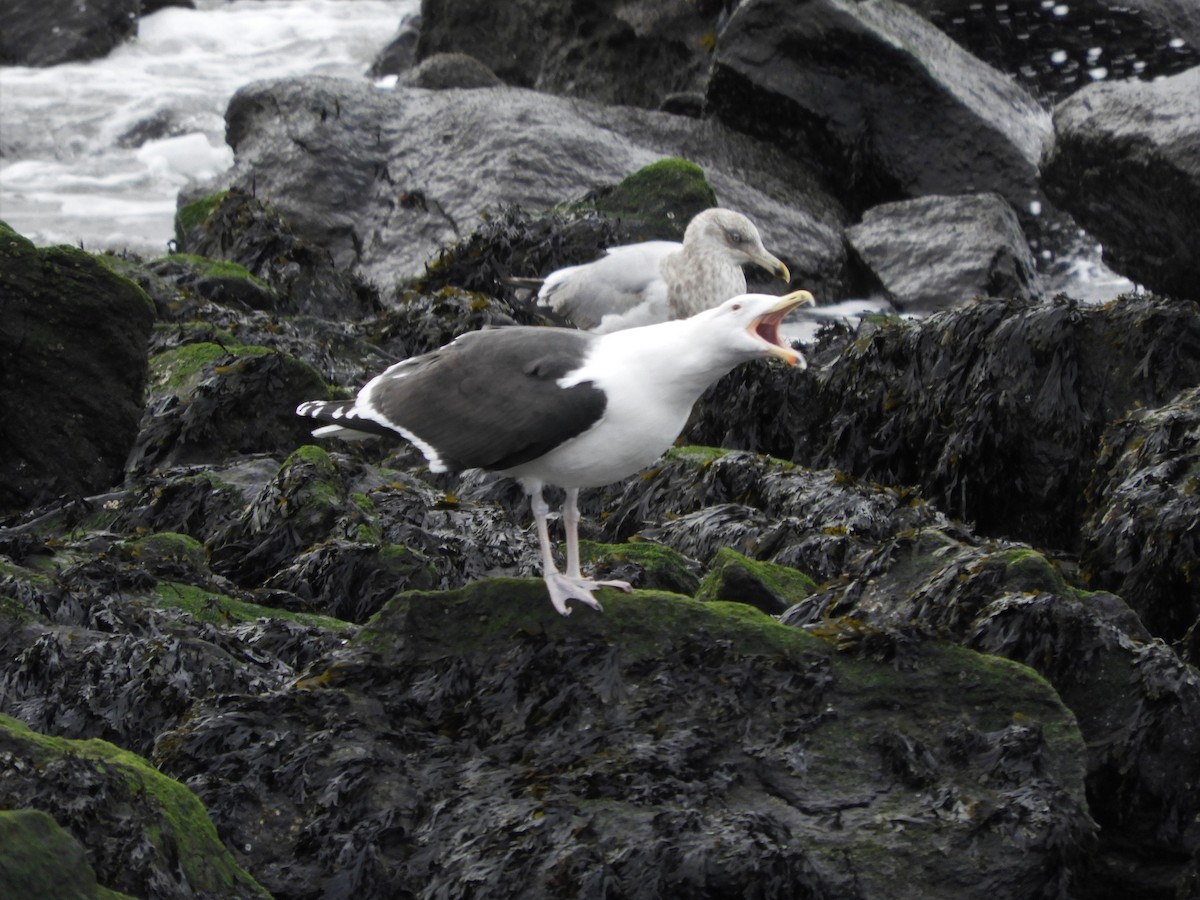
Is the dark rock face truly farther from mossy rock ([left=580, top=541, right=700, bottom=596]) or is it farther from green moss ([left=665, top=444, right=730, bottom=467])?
mossy rock ([left=580, top=541, right=700, bottom=596])

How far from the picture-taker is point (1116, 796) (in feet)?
15.3

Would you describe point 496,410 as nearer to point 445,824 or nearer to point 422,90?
point 445,824

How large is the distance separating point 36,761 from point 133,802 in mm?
240

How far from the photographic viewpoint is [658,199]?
36.3ft

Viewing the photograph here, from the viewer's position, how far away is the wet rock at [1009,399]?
741 cm

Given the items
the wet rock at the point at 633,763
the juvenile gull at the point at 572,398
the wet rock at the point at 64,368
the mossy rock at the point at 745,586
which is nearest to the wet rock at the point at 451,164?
the wet rock at the point at 64,368

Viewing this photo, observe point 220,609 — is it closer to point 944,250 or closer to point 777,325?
point 777,325

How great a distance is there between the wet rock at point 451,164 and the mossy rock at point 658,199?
590mm

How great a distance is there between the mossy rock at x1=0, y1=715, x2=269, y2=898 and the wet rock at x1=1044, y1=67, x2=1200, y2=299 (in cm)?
772

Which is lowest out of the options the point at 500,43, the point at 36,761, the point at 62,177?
the point at 62,177

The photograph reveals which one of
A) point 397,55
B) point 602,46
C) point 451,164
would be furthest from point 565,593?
point 397,55

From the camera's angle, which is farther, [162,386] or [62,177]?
[62,177]

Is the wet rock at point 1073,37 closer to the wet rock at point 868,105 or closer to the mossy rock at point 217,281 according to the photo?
the wet rock at point 868,105

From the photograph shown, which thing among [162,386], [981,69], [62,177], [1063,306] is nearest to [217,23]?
[62,177]
